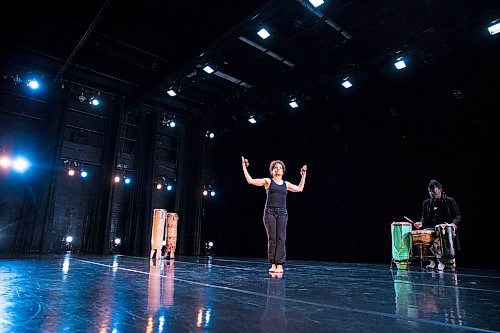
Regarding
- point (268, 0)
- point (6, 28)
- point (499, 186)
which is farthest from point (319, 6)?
point (6, 28)

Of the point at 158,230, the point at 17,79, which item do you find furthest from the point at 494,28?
the point at 17,79

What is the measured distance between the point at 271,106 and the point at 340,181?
3.18m

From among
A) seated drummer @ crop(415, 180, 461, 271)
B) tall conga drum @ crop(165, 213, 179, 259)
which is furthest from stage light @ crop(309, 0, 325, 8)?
tall conga drum @ crop(165, 213, 179, 259)

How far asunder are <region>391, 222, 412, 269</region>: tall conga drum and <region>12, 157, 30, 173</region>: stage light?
1108 centimetres

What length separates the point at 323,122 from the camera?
9555mm

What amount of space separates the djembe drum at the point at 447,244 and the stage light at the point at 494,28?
13.0 feet

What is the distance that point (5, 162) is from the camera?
1045cm

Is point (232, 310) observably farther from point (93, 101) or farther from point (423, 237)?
point (93, 101)

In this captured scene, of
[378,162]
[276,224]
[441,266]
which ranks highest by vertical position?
[378,162]

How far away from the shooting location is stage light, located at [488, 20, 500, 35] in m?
6.22

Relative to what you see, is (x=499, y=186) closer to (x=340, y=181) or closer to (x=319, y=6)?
(x=340, y=181)

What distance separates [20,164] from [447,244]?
12.0 meters

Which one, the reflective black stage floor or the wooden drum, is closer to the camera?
the reflective black stage floor

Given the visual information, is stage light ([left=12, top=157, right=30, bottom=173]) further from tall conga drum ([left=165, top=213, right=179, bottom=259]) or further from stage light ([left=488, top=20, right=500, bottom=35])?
stage light ([left=488, top=20, right=500, bottom=35])
